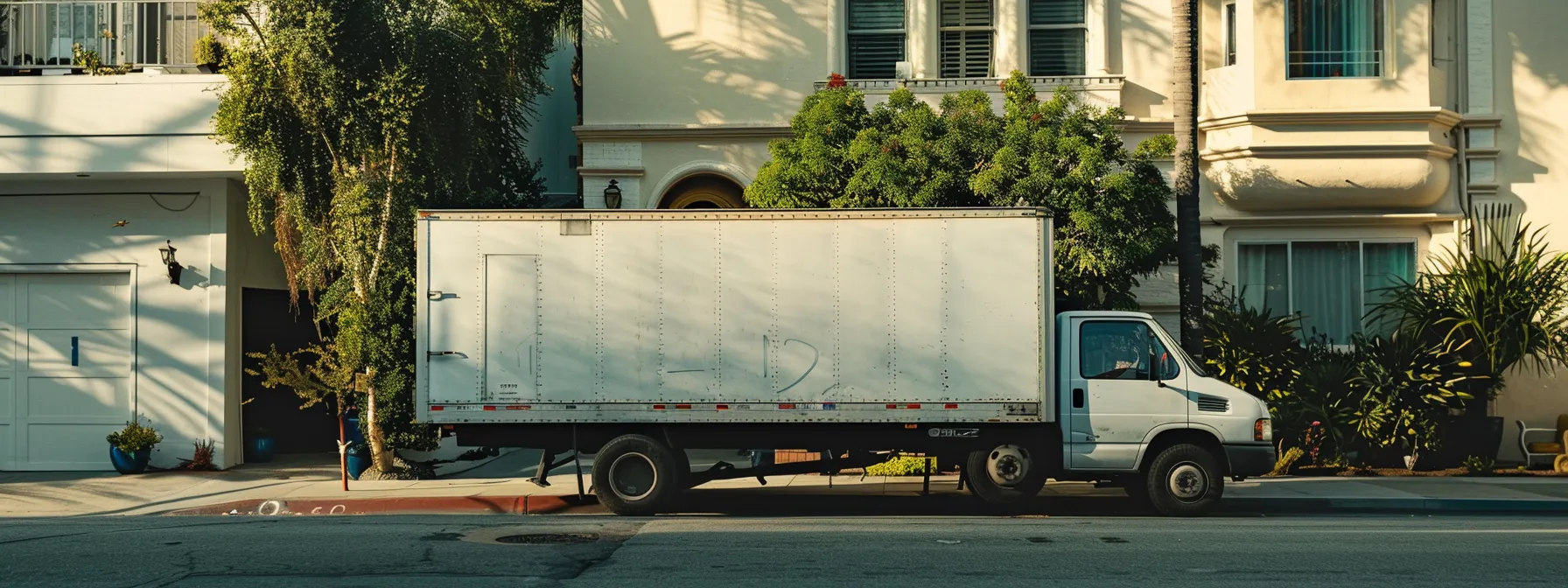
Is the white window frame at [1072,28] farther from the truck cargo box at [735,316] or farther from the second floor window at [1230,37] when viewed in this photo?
the truck cargo box at [735,316]

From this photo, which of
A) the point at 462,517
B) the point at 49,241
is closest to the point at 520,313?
the point at 462,517

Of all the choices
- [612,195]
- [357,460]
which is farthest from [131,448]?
[612,195]

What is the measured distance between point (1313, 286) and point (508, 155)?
37.5 feet

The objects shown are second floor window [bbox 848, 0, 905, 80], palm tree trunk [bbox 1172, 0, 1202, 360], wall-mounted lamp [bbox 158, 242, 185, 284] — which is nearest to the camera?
palm tree trunk [bbox 1172, 0, 1202, 360]

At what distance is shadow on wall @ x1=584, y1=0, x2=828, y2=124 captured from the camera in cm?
1856

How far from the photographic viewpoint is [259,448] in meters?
18.3

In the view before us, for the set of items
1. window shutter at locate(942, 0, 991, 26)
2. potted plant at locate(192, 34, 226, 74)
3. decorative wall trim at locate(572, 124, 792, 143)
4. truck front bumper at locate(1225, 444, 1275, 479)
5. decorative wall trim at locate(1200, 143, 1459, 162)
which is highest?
window shutter at locate(942, 0, 991, 26)

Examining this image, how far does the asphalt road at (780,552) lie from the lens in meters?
8.73

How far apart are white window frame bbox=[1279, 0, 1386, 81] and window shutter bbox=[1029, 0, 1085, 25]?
2.78 m

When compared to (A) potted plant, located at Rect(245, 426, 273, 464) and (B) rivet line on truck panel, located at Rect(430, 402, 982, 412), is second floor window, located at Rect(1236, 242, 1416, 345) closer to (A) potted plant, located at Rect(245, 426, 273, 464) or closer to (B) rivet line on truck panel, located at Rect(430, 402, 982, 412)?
(B) rivet line on truck panel, located at Rect(430, 402, 982, 412)

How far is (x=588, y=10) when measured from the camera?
1864 centimetres

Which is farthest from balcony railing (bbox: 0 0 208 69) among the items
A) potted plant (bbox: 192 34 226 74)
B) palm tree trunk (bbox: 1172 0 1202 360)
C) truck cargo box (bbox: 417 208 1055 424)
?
palm tree trunk (bbox: 1172 0 1202 360)

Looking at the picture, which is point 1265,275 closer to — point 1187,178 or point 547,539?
point 1187,178

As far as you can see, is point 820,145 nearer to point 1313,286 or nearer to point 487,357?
point 487,357
